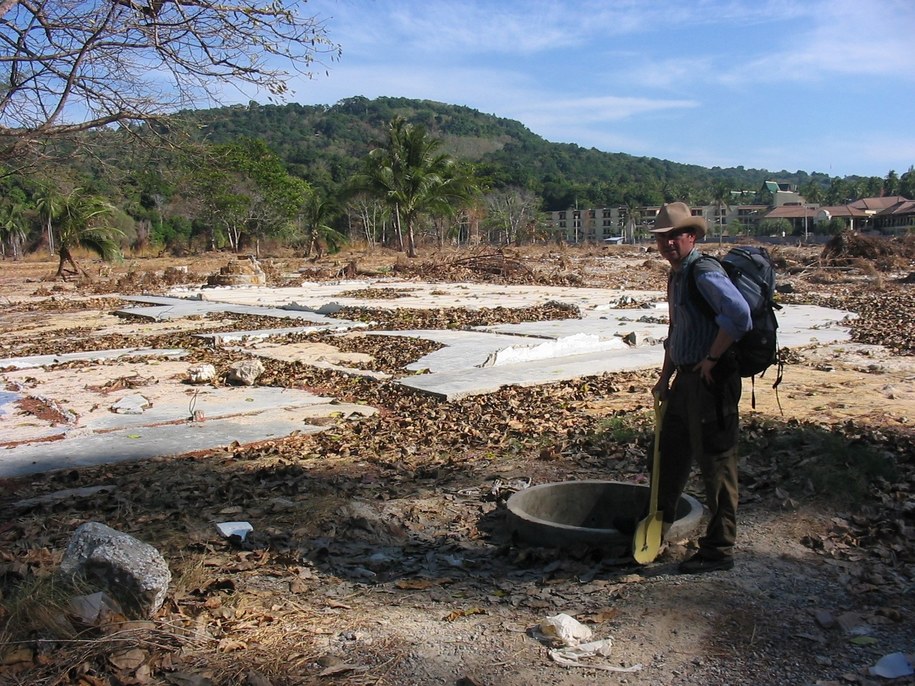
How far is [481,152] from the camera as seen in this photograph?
16038cm

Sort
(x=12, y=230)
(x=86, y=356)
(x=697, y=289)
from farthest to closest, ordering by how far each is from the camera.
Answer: (x=12, y=230)
(x=86, y=356)
(x=697, y=289)

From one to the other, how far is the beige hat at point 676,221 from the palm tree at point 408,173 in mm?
37420

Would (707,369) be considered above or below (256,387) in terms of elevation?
above

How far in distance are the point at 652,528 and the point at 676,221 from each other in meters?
1.31

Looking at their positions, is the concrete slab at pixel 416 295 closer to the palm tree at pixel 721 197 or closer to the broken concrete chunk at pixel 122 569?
the broken concrete chunk at pixel 122 569

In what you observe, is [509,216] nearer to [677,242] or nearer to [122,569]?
[677,242]

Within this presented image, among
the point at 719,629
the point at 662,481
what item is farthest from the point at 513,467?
the point at 719,629

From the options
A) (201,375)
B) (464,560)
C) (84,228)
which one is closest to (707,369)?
(464,560)

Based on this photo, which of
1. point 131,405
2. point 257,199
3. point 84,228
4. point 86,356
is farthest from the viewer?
point 257,199

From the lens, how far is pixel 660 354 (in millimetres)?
9133

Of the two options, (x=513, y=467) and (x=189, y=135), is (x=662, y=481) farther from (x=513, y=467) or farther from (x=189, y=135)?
(x=189, y=135)

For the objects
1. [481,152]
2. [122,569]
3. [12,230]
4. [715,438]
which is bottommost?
[122,569]

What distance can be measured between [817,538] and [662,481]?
0.80 metres

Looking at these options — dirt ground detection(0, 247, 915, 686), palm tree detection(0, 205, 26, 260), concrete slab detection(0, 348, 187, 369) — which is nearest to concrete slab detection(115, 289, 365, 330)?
concrete slab detection(0, 348, 187, 369)
